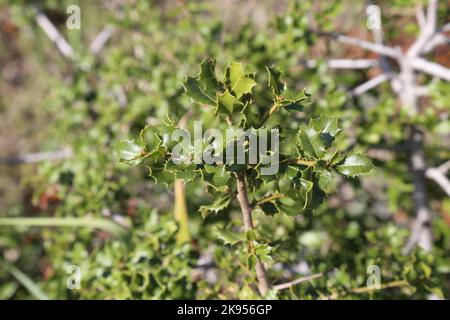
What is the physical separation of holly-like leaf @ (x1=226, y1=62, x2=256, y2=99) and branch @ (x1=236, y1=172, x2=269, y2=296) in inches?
7.6

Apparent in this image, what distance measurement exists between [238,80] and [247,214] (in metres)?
0.36

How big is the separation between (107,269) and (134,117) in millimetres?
808

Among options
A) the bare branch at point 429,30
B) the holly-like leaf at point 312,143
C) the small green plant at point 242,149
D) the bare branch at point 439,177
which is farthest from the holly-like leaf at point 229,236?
the bare branch at point 429,30

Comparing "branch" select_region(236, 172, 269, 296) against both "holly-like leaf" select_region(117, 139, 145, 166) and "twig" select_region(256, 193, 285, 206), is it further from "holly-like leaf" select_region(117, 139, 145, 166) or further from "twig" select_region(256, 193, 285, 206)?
"holly-like leaf" select_region(117, 139, 145, 166)

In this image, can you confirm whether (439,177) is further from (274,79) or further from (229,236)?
(274,79)

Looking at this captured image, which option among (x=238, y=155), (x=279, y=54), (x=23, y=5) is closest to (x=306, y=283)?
(x=238, y=155)

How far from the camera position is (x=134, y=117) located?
89.3 inches

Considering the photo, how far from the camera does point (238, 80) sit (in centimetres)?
106

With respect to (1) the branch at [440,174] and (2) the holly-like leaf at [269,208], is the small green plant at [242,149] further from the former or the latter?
(1) the branch at [440,174]

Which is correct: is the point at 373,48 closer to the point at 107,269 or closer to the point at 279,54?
the point at 279,54

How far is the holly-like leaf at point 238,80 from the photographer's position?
3.44 feet

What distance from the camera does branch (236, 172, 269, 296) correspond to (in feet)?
3.75

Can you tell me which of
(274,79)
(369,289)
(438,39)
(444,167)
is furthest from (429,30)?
(274,79)

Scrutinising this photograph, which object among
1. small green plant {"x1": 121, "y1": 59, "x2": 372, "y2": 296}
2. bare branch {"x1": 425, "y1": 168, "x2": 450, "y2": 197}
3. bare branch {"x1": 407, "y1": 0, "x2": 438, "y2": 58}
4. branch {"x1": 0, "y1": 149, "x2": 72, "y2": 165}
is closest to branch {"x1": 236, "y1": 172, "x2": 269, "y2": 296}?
→ small green plant {"x1": 121, "y1": 59, "x2": 372, "y2": 296}
